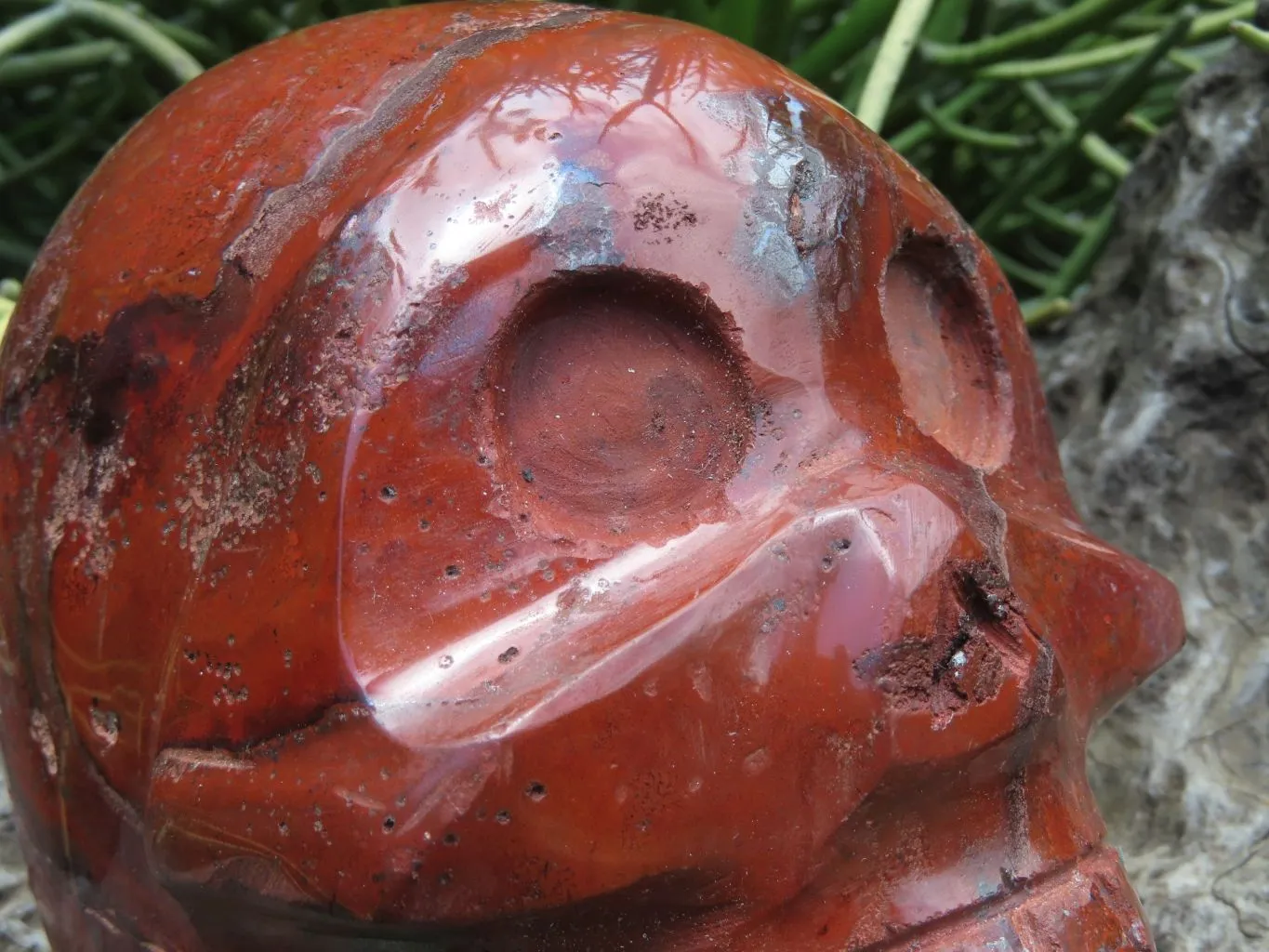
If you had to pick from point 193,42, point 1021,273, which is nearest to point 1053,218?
point 1021,273

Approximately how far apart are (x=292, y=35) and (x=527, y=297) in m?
0.30

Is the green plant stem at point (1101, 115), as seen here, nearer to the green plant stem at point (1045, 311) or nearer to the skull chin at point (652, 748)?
the green plant stem at point (1045, 311)

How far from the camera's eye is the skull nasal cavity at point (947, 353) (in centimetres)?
66

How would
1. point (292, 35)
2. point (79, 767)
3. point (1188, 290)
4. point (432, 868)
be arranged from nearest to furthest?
point (432, 868) → point (79, 767) → point (292, 35) → point (1188, 290)

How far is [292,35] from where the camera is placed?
2.41 ft

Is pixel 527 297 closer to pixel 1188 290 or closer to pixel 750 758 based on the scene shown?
pixel 750 758

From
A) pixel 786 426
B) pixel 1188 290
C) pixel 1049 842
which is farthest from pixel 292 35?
pixel 1188 290

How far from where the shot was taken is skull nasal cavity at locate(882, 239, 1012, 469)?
2.16 feet

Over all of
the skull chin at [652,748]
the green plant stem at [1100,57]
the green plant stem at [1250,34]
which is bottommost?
the skull chin at [652,748]

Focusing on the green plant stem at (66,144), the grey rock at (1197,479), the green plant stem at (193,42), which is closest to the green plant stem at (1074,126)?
the grey rock at (1197,479)

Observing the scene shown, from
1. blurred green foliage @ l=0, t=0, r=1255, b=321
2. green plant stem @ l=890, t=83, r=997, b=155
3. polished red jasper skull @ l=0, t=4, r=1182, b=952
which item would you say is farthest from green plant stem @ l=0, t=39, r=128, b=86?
green plant stem @ l=890, t=83, r=997, b=155

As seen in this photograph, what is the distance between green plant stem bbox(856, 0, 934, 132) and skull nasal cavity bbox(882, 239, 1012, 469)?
0.32 metres

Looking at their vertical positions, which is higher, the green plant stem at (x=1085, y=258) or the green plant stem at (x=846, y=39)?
the green plant stem at (x=846, y=39)

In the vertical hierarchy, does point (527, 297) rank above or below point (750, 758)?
above
